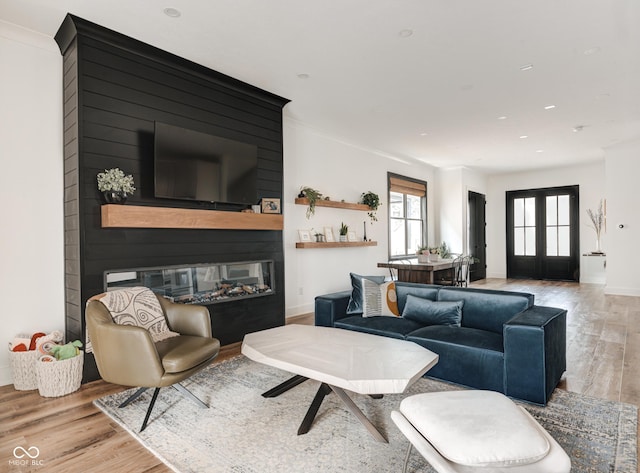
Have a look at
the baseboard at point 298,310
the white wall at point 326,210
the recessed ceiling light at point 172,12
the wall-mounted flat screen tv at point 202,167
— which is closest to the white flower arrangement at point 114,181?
the wall-mounted flat screen tv at point 202,167

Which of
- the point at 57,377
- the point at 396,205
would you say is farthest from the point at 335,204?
the point at 57,377

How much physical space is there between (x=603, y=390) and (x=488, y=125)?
13.6ft

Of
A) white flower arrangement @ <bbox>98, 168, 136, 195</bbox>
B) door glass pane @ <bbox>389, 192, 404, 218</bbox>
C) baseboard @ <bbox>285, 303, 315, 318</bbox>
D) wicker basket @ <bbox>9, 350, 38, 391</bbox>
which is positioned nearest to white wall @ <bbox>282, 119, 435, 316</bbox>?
baseboard @ <bbox>285, 303, 315, 318</bbox>

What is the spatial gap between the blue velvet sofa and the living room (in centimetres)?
228

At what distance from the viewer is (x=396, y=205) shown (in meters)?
8.02

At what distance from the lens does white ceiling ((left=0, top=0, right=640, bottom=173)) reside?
2895mm

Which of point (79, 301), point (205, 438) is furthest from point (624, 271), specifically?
point (79, 301)

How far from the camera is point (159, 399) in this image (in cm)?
275

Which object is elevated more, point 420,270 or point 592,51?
point 592,51

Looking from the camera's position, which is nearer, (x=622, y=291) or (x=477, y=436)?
(x=477, y=436)

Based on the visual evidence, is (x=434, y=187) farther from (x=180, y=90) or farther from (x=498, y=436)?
(x=498, y=436)

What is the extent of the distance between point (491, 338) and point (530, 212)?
8.28 metres

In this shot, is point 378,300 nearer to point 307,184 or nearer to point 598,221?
point 307,184

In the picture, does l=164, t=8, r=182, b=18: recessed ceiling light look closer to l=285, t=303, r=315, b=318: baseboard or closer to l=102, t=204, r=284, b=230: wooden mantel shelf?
l=102, t=204, r=284, b=230: wooden mantel shelf
